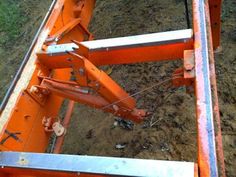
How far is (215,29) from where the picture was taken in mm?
3643

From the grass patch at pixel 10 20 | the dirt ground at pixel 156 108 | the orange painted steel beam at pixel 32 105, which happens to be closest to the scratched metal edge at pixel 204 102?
the orange painted steel beam at pixel 32 105

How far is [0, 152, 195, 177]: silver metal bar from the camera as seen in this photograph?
179 centimetres

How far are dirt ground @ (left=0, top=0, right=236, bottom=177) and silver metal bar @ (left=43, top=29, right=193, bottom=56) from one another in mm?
1370

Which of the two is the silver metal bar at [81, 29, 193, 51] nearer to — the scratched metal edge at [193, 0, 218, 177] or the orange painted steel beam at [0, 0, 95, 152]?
the scratched metal edge at [193, 0, 218, 177]

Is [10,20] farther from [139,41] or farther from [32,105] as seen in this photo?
[139,41]

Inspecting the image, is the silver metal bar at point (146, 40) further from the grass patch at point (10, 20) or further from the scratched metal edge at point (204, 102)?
the grass patch at point (10, 20)

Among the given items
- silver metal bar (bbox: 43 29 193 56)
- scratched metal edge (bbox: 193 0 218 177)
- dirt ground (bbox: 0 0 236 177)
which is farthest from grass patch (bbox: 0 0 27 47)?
scratched metal edge (bbox: 193 0 218 177)

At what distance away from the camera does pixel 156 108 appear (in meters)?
3.96

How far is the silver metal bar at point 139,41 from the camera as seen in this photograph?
2531mm

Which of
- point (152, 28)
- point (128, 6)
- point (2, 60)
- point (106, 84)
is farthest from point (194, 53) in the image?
point (2, 60)

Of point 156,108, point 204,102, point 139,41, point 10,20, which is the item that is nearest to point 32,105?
point 139,41

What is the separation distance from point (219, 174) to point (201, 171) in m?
0.10

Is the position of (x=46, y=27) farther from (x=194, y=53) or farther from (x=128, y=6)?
(x=128, y=6)

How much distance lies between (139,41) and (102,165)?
1081mm
